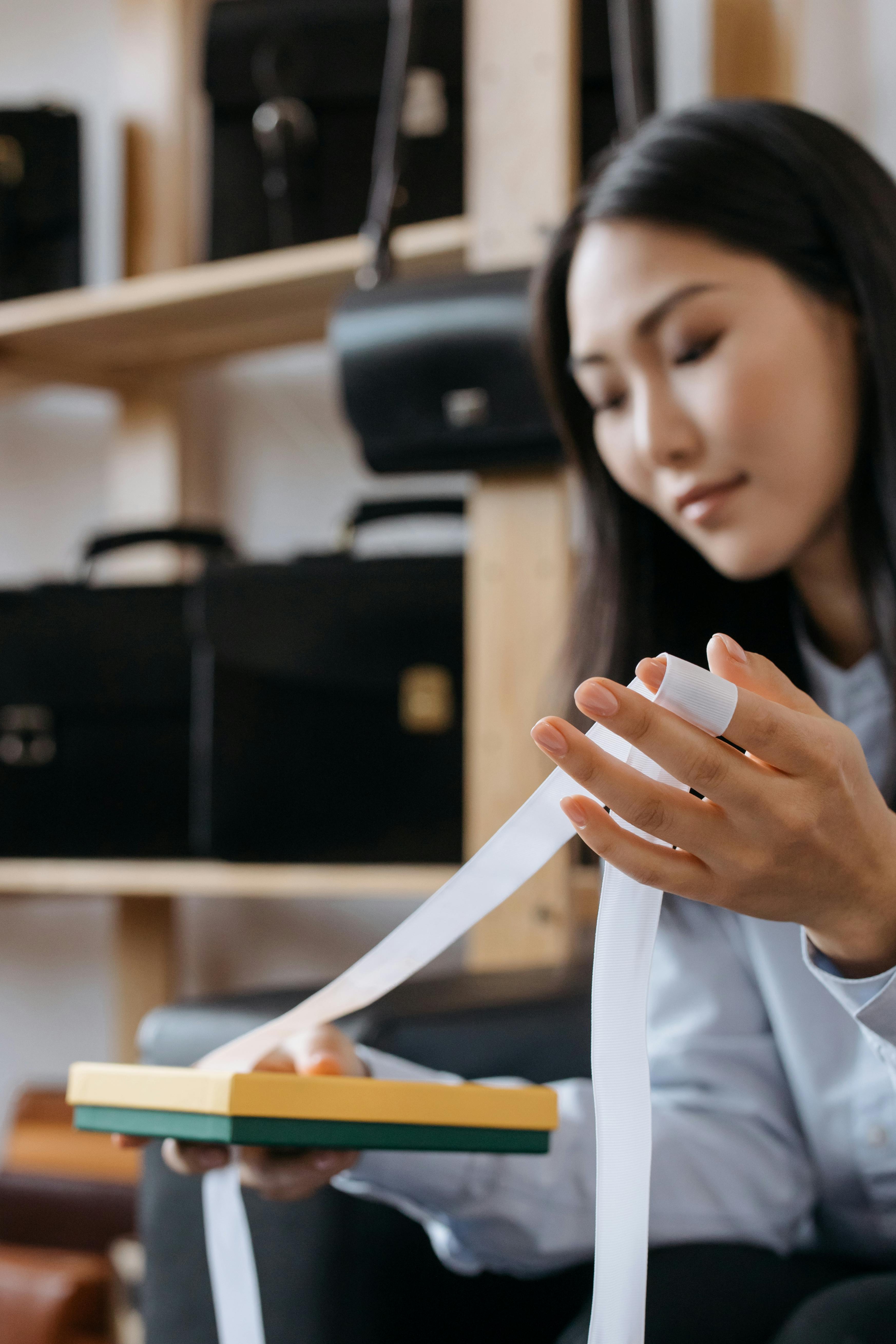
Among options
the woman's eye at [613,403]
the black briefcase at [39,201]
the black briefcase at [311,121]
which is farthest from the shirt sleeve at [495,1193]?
the black briefcase at [39,201]

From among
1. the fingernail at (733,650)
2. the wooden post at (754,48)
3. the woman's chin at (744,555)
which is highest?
the wooden post at (754,48)

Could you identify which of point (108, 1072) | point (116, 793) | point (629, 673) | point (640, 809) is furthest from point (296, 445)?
point (640, 809)

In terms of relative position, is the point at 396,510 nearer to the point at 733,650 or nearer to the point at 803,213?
the point at 803,213

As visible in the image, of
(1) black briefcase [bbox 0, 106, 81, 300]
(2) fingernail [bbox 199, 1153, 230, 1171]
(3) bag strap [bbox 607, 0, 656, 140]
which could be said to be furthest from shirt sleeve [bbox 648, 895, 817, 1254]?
(1) black briefcase [bbox 0, 106, 81, 300]

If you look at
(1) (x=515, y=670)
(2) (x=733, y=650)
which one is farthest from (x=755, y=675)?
(1) (x=515, y=670)

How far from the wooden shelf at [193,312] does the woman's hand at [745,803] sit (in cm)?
76

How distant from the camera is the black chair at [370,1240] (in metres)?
0.58

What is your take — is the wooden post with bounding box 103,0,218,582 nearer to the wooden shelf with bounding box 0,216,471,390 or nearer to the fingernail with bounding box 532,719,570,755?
the wooden shelf with bounding box 0,216,471,390

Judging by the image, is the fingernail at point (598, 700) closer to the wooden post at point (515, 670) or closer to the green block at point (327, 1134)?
the green block at point (327, 1134)

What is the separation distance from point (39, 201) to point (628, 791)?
4.16 ft

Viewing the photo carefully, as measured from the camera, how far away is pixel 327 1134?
0.44 meters

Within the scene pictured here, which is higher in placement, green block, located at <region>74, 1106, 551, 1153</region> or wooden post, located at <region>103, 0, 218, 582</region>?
wooden post, located at <region>103, 0, 218, 582</region>

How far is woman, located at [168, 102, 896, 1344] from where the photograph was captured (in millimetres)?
583

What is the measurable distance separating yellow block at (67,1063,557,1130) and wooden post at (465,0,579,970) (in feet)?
1.58
